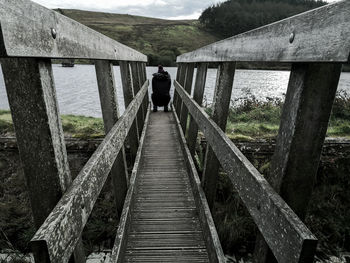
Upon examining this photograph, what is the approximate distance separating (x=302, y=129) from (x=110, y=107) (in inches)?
89.4

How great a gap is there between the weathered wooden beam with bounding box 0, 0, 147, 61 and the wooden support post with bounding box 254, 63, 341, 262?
1137 millimetres

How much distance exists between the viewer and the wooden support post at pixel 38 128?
3.74 ft

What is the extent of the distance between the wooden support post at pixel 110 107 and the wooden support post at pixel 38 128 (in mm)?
1635

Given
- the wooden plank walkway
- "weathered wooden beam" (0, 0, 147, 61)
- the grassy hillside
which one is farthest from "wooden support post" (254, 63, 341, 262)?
the grassy hillside

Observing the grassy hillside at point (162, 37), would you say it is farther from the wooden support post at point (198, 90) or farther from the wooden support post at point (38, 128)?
the wooden support post at point (38, 128)

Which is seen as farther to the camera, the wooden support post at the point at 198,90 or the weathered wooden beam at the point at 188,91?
the weathered wooden beam at the point at 188,91

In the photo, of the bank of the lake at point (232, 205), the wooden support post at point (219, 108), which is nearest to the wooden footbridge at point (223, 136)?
the wooden support post at point (219, 108)

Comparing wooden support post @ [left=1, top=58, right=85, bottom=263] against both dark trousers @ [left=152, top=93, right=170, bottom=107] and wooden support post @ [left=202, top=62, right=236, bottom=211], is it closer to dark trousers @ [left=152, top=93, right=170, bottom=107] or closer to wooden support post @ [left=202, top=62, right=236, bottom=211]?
wooden support post @ [left=202, top=62, right=236, bottom=211]

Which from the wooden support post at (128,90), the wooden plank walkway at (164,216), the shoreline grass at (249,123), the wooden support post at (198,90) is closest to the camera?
the wooden plank walkway at (164,216)

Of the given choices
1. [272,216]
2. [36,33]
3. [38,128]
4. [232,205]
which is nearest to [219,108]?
[272,216]

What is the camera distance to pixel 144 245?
9.48 feet

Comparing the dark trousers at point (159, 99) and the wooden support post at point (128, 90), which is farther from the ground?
the wooden support post at point (128, 90)

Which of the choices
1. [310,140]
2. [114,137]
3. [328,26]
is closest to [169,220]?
[114,137]

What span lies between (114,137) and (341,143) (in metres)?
5.58
